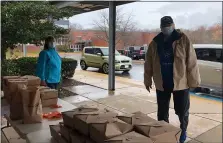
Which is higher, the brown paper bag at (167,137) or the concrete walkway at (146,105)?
the brown paper bag at (167,137)

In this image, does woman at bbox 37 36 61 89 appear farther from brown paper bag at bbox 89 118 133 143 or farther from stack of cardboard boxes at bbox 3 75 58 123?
brown paper bag at bbox 89 118 133 143

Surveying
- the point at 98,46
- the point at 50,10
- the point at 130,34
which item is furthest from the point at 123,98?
the point at 98,46

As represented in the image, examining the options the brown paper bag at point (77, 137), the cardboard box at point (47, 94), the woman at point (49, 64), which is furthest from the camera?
the woman at point (49, 64)

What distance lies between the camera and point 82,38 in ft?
35.3

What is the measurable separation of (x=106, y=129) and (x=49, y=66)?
2953 mm

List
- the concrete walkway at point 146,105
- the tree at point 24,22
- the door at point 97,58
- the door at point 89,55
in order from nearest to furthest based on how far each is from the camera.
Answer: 1. the concrete walkway at point 146,105
2. the tree at point 24,22
3. the door at point 97,58
4. the door at point 89,55

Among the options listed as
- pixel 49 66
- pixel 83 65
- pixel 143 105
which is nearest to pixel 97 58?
pixel 83 65

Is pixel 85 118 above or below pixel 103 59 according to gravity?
below

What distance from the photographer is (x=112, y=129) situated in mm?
1325

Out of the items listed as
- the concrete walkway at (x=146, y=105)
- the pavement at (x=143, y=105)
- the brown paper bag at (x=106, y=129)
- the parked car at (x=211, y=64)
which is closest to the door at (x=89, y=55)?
the pavement at (x=143, y=105)

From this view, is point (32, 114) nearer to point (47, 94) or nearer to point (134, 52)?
point (47, 94)

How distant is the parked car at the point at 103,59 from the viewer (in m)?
11.1

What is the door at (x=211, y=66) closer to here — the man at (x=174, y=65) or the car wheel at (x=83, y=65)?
the man at (x=174, y=65)

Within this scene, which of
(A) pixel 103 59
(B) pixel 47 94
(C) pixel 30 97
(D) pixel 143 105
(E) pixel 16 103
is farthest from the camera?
(A) pixel 103 59
